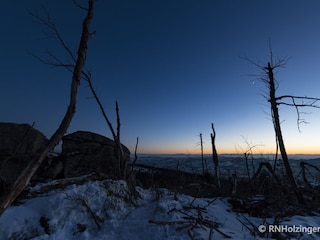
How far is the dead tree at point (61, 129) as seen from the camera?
3.53 meters

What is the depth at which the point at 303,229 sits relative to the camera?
4910mm

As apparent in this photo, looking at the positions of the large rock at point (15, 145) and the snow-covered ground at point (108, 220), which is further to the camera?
the large rock at point (15, 145)

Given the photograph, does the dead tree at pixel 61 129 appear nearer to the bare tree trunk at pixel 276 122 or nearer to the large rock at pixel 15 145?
the bare tree trunk at pixel 276 122

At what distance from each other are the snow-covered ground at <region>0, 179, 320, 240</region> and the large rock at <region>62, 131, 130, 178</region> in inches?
270

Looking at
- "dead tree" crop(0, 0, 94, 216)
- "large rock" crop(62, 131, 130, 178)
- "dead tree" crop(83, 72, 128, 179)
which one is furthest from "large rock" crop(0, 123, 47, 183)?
"dead tree" crop(0, 0, 94, 216)

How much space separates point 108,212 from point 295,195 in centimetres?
678

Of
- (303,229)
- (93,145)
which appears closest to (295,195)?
(303,229)

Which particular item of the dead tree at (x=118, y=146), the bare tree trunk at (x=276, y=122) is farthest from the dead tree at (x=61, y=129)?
the bare tree trunk at (x=276, y=122)

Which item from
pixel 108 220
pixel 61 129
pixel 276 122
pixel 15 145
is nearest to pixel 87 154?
pixel 15 145

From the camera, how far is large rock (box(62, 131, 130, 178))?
12.6 metres

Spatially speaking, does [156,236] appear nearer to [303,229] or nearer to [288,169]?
[303,229]

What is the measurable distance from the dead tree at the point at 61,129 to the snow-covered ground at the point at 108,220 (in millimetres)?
737

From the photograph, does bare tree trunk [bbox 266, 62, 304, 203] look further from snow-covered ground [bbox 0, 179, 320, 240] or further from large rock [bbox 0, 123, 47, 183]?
large rock [bbox 0, 123, 47, 183]

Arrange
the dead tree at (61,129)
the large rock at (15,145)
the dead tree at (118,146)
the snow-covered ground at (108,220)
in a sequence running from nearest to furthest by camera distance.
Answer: the dead tree at (61,129)
the snow-covered ground at (108,220)
the dead tree at (118,146)
the large rock at (15,145)
